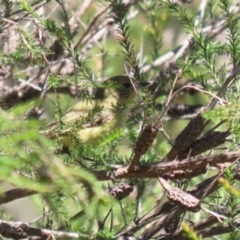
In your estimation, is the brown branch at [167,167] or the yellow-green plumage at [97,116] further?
the yellow-green plumage at [97,116]

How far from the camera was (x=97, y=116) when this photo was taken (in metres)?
3.19

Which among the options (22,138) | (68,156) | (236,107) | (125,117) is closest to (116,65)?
(125,117)

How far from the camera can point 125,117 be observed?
3.72 metres

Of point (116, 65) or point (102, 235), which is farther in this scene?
point (116, 65)

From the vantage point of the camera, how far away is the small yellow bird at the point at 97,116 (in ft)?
7.63

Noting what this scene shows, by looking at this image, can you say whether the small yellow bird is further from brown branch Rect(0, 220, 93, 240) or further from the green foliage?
brown branch Rect(0, 220, 93, 240)

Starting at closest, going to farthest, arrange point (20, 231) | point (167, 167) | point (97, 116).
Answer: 1. point (167, 167)
2. point (20, 231)
3. point (97, 116)

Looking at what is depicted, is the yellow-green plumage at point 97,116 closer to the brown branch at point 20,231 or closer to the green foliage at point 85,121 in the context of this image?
the green foliage at point 85,121

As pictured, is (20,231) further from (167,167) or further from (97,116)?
(97,116)

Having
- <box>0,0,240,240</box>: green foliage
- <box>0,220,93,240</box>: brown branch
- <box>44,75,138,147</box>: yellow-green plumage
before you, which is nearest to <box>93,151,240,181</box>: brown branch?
<box>0,0,240,240</box>: green foliage

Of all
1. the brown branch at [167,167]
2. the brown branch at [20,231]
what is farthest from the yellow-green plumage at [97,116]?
the brown branch at [20,231]

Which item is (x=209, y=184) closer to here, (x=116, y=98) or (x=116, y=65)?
(x=116, y=98)

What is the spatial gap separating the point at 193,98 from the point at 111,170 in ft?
9.37

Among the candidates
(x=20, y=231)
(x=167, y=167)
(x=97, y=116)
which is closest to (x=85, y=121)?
(x=167, y=167)
